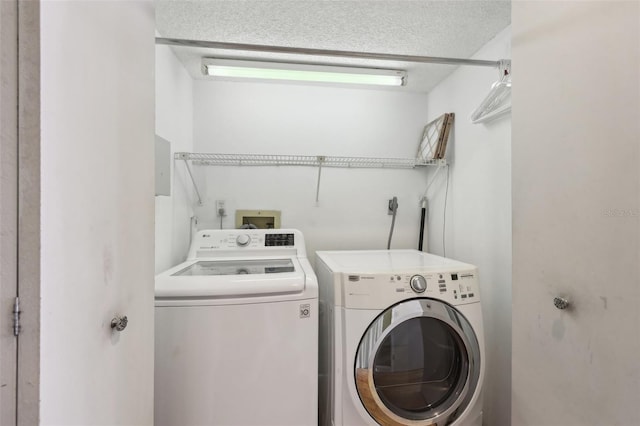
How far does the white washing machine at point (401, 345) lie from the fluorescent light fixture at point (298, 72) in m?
1.25

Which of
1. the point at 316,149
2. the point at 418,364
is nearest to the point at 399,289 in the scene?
the point at 418,364

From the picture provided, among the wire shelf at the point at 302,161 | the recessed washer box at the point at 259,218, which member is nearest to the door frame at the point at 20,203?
the wire shelf at the point at 302,161

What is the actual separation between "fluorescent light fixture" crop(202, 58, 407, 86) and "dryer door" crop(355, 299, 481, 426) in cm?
149

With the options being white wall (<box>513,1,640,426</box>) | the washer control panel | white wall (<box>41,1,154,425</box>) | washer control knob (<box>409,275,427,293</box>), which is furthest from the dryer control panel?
white wall (<box>41,1,154,425</box>)

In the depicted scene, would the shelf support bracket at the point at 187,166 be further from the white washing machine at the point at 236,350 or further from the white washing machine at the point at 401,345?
the white washing machine at the point at 401,345

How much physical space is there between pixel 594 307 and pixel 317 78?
174 centimetres

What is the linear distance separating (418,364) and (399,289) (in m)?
0.47

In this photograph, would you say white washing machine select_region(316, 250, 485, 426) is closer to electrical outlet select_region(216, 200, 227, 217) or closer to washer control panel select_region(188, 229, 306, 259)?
washer control panel select_region(188, 229, 306, 259)

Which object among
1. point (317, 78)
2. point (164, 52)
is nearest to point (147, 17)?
point (164, 52)

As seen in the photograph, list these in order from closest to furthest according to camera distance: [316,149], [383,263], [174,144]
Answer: [383,263] → [174,144] → [316,149]

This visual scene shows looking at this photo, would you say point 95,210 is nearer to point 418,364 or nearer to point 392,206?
point 418,364

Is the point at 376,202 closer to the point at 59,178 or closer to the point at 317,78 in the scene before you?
the point at 317,78

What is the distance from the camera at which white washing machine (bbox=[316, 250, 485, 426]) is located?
116cm

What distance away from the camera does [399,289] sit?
1.19 m
